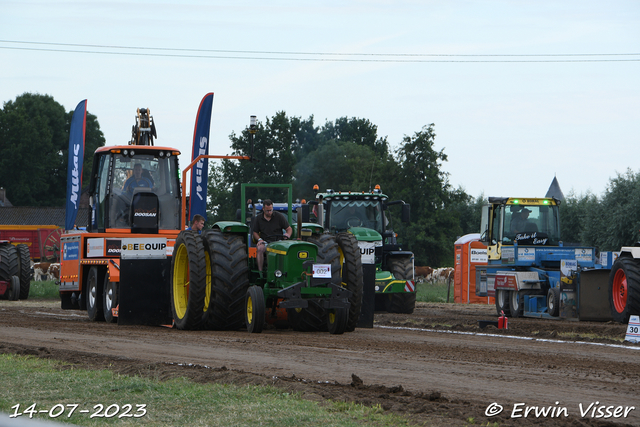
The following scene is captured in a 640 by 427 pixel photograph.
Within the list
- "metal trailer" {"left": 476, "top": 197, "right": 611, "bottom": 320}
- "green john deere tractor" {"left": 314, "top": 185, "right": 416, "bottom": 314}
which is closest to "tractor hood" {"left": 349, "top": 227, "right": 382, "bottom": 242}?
"green john deere tractor" {"left": 314, "top": 185, "right": 416, "bottom": 314}

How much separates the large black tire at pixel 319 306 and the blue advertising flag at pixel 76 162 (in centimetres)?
1027

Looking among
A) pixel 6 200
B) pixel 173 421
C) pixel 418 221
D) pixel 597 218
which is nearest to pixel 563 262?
pixel 173 421

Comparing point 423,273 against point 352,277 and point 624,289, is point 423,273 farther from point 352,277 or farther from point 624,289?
point 352,277

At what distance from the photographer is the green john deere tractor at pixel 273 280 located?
41.5 feet

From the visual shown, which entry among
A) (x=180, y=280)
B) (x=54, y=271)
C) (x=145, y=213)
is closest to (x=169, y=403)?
(x=180, y=280)

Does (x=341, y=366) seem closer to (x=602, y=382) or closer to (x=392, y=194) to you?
(x=602, y=382)

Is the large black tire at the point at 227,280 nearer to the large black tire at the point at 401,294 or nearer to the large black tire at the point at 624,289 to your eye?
the large black tire at the point at 624,289

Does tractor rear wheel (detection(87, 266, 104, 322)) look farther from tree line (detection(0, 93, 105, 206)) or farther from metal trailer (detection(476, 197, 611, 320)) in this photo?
tree line (detection(0, 93, 105, 206))

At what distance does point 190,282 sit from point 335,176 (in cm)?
7349

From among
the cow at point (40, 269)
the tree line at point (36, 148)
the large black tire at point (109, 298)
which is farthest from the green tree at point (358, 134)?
the large black tire at point (109, 298)

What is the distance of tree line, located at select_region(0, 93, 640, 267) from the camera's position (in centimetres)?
5088

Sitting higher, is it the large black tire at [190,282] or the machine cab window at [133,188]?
the machine cab window at [133,188]

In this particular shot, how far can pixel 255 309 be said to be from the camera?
1263 centimetres

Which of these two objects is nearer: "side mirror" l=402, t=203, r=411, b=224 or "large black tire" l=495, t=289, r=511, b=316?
"side mirror" l=402, t=203, r=411, b=224
